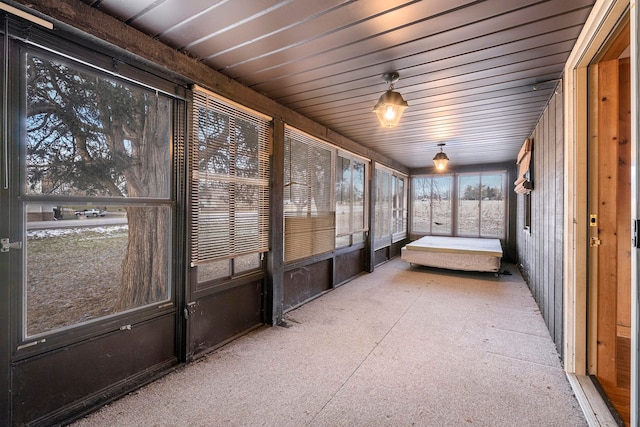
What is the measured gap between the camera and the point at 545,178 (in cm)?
318

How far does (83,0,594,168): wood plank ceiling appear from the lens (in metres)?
1.74

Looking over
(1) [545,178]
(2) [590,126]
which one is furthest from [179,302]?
(1) [545,178]

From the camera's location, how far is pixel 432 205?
8.01m

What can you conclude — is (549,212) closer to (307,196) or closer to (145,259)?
(307,196)

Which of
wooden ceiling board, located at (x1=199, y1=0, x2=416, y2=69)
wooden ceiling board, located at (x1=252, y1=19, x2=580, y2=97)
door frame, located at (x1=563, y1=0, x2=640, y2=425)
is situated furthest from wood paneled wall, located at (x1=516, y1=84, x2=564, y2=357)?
wooden ceiling board, located at (x1=199, y1=0, x2=416, y2=69)

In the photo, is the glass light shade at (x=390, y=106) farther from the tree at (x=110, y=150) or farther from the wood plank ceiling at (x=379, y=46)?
the tree at (x=110, y=150)

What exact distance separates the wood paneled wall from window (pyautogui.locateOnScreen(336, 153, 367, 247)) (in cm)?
258

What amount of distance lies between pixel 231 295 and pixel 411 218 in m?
6.43

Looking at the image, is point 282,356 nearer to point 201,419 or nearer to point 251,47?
point 201,419

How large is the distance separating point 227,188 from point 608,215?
9.81 feet

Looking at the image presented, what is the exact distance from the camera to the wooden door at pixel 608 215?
209cm

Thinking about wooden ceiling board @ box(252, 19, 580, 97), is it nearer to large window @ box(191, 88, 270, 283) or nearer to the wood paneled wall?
large window @ box(191, 88, 270, 283)

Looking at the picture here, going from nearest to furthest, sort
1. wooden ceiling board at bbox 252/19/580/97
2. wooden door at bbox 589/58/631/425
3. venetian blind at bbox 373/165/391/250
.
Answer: wooden ceiling board at bbox 252/19/580/97 → wooden door at bbox 589/58/631/425 → venetian blind at bbox 373/165/391/250

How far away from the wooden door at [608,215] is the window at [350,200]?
10.1ft
